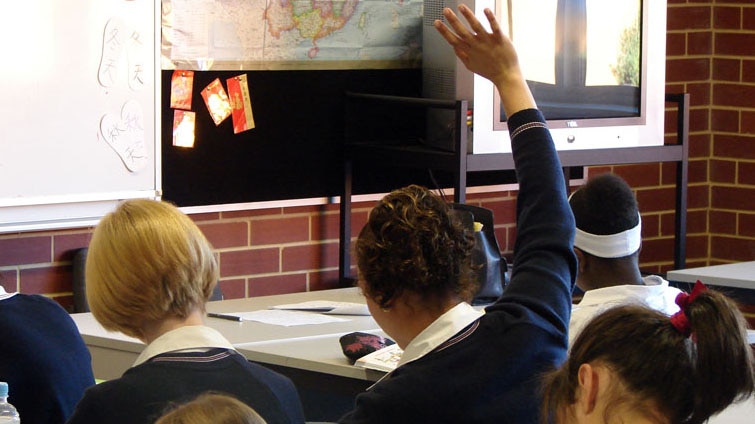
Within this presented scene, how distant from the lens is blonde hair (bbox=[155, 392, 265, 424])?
3.78 feet

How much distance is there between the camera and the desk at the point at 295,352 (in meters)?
2.99

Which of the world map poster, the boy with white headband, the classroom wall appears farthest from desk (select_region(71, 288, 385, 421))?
the classroom wall

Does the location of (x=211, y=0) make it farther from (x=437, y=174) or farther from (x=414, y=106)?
(x=437, y=174)

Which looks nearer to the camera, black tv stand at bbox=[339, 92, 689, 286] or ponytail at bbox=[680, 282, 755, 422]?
ponytail at bbox=[680, 282, 755, 422]

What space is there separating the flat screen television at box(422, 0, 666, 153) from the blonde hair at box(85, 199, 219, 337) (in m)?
2.48

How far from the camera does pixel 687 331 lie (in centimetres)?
151

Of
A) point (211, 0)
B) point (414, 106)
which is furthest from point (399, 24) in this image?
point (211, 0)

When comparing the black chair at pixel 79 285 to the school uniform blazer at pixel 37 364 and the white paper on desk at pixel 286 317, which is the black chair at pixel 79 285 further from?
the school uniform blazer at pixel 37 364

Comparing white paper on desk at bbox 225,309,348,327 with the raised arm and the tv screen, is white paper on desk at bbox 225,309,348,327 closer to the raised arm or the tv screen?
the tv screen

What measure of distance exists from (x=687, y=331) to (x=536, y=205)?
40 cm

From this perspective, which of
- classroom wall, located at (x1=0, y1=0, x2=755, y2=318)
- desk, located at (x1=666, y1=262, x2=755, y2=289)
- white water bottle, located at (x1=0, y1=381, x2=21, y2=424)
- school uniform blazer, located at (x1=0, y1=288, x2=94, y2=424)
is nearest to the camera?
white water bottle, located at (x1=0, y1=381, x2=21, y2=424)

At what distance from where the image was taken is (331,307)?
12.1 feet

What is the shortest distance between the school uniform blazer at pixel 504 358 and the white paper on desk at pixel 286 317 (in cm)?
169

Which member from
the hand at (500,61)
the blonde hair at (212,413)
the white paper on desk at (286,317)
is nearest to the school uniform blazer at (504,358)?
the hand at (500,61)
